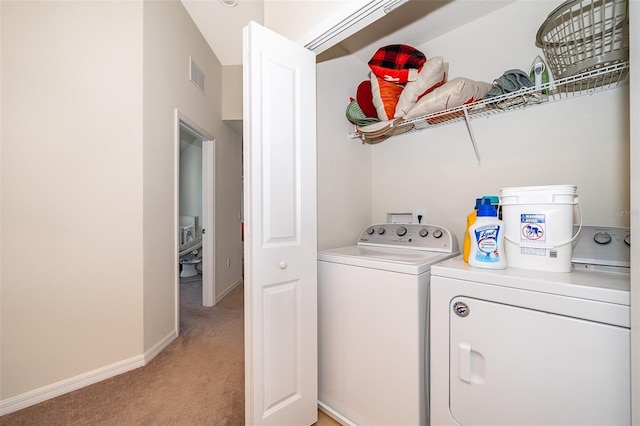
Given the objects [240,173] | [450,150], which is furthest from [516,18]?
[240,173]

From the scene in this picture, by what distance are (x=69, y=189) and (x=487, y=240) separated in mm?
2364

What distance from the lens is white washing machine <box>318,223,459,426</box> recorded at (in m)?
1.20

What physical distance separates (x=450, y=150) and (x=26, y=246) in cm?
266

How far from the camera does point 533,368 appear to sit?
91 centimetres

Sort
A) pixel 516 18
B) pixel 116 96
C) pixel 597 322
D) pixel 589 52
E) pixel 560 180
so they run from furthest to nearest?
pixel 116 96
pixel 516 18
pixel 560 180
pixel 589 52
pixel 597 322

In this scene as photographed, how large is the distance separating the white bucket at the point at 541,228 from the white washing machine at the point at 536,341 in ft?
0.17

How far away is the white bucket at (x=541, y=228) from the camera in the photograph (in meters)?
1.01

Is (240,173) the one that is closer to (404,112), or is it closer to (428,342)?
(404,112)

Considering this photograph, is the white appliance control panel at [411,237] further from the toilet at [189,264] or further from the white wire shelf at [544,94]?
the toilet at [189,264]

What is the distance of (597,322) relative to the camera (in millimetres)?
820

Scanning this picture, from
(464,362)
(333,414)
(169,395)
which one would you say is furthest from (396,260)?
(169,395)

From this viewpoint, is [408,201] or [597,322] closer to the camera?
[597,322]

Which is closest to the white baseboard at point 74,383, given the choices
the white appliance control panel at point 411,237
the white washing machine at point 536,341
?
the white appliance control panel at point 411,237

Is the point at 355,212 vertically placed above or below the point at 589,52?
below
